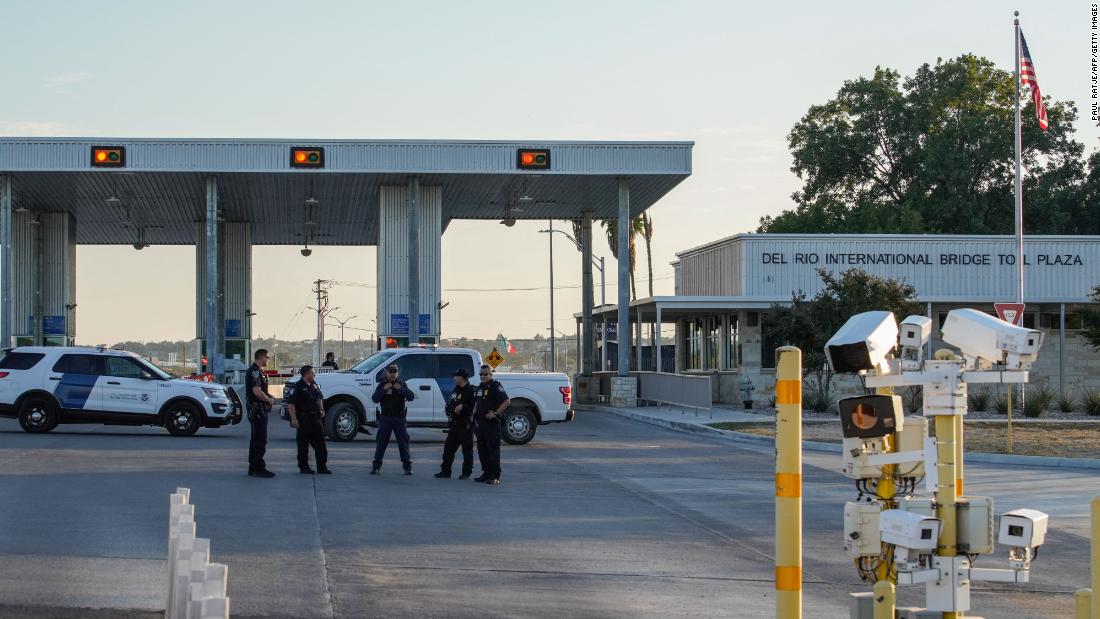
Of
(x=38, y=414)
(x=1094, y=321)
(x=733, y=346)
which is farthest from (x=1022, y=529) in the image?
(x=733, y=346)

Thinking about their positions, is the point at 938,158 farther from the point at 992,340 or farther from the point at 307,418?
the point at 992,340

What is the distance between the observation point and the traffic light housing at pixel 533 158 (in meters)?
39.2

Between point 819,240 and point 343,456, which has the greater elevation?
point 819,240

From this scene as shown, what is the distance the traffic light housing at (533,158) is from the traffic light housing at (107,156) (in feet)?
36.8

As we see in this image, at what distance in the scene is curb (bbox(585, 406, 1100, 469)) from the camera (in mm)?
22281

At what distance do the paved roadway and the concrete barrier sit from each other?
1738 millimetres

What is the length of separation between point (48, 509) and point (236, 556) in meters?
3.91

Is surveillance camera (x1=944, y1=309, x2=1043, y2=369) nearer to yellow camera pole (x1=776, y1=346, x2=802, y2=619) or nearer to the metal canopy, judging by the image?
yellow camera pole (x1=776, y1=346, x2=802, y2=619)

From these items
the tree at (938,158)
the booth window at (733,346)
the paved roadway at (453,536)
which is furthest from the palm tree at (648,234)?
the paved roadway at (453,536)

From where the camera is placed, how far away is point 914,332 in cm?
706

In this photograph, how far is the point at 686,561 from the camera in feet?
39.3

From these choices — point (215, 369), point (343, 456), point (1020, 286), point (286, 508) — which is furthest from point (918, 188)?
point (286, 508)

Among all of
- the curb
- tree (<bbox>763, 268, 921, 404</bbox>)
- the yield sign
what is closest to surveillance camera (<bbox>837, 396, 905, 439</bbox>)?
the curb

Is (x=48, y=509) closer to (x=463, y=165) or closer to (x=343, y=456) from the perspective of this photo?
(x=343, y=456)
